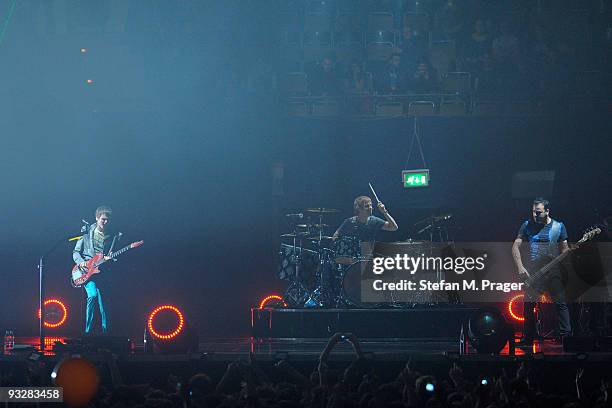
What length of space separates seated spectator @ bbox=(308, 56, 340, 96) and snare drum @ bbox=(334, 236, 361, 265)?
2.44 meters

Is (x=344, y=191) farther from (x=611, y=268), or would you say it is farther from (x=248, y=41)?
(x=611, y=268)

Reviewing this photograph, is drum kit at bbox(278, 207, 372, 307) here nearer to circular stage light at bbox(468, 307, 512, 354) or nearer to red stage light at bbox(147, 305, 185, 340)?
red stage light at bbox(147, 305, 185, 340)

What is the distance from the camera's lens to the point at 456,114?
12562 mm

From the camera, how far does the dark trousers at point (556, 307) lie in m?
9.96

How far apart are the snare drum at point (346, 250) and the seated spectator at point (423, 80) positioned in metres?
2.70

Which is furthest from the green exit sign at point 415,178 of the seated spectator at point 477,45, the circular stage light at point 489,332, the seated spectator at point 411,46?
the circular stage light at point 489,332

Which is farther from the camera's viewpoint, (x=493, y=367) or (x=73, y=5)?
(x=73, y=5)

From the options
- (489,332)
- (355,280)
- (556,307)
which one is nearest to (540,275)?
(556,307)

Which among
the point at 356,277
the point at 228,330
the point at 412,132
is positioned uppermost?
the point at 412,132

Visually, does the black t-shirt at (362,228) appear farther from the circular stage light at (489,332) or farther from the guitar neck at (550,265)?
the circular stage light at (489,332)

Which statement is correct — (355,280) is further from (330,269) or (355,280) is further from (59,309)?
(59,309)

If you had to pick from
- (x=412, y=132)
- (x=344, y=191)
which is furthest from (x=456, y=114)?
(x=344, y=191)

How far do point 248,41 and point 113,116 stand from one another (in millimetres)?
2136

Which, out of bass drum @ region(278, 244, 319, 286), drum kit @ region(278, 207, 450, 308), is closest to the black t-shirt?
drum kit @ region(278, 207, 450, 308)
